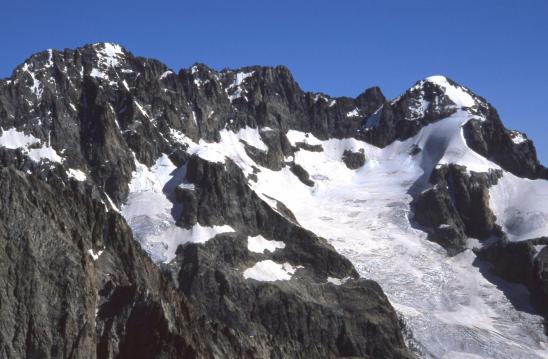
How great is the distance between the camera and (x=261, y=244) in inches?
6107

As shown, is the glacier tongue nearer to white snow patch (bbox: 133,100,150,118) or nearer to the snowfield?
the snowfield

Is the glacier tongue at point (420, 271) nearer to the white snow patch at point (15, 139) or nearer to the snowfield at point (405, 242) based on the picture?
the snowfield at point (405, 242)

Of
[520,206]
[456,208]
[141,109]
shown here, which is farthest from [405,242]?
[141,109]

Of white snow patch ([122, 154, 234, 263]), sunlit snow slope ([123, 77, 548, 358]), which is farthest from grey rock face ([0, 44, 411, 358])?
sunlit snow slope ([123, 77, 548, 358])

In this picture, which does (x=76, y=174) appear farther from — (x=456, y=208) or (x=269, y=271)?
(x=456, y=208)

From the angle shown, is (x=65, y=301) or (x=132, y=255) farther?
(x=132, y=255)

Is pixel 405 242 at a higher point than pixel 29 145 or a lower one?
lower

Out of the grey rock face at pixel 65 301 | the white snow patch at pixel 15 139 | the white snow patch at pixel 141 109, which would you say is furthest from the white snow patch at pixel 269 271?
the grey rock face at pixel 65 301

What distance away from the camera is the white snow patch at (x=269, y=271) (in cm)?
14489

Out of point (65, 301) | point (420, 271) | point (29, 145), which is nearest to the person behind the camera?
point (65, 301)

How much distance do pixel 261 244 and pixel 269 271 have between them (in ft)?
27.4

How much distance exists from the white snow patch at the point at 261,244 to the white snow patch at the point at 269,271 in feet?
9.84

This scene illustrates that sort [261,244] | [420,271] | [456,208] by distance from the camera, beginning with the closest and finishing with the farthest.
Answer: [261,244] < [420,271] < [456,208]

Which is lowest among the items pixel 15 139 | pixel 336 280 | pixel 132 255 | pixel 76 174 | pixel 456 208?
pixel 336 280
